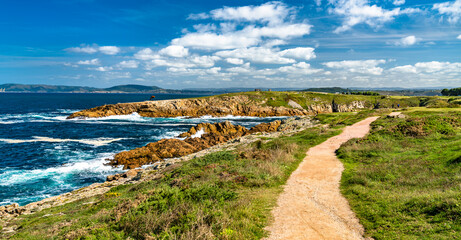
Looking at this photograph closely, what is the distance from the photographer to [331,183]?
14.7m

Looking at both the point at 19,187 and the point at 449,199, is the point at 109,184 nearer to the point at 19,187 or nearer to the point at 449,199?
the point at 19,187

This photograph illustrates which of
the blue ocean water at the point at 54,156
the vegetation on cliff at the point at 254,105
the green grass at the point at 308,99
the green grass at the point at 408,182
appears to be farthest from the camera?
the green grass at the point at 308,99

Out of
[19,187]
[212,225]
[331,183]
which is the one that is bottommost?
[19,187]

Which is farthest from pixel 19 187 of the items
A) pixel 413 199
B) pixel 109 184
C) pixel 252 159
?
pixel 413 199

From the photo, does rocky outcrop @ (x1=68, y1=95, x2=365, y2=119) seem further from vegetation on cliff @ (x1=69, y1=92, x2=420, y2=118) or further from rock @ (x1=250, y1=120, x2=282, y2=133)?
rock @ (x1=250, y1=120, x2=282, y2=133)

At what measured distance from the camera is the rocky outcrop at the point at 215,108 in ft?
298

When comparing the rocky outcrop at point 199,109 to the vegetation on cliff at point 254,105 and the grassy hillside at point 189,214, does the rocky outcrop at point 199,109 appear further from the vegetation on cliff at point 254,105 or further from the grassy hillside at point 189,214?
the grassy hillside at point 189,214

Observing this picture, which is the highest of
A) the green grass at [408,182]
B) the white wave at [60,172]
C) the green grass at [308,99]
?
the green grass at [308,99]

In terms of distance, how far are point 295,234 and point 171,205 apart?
5.03m

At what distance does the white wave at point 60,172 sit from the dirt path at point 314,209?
23.9 m

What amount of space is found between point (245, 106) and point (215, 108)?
42.5ft

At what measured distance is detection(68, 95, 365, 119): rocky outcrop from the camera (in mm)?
90875

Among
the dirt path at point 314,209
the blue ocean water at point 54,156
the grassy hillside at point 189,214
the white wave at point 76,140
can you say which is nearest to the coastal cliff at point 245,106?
the blue ocean water at point 54,156

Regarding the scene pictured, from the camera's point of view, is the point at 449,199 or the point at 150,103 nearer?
the point at 449,199
